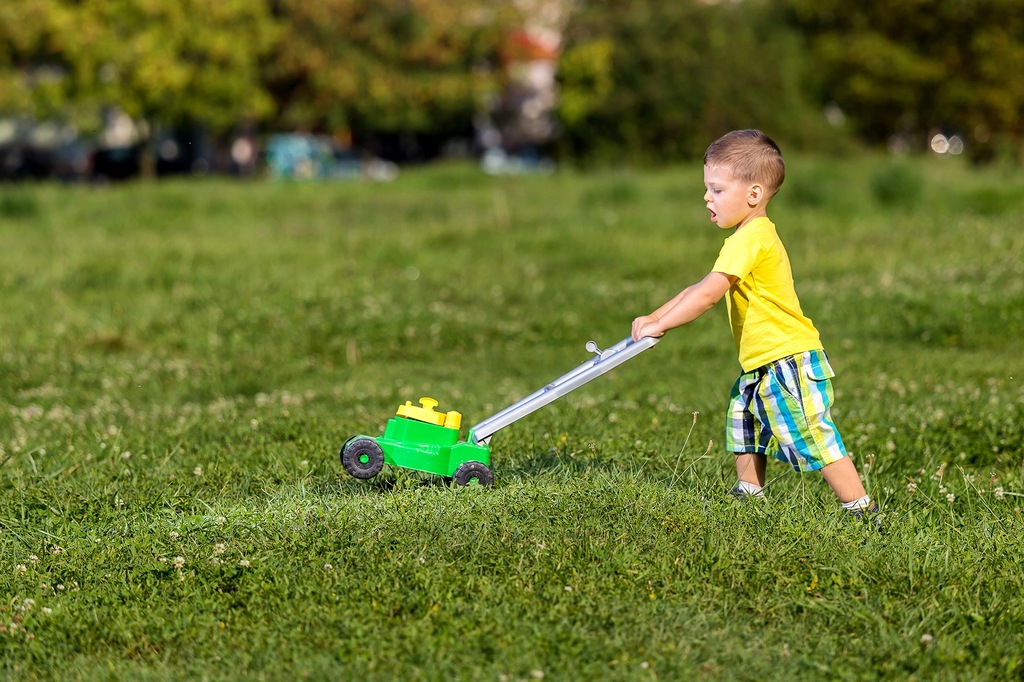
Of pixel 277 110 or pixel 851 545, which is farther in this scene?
pixel 277 110

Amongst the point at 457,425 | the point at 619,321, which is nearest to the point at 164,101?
the point at 619,321

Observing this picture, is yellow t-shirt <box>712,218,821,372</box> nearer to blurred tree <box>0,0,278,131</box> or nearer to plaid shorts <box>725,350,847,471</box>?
plaid shorts <box>725,350,847,471</box>

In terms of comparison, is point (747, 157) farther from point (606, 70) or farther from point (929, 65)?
point (929, 65)

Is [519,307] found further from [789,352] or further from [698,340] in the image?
[789,352]

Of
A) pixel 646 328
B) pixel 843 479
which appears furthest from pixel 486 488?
pixel 843 479

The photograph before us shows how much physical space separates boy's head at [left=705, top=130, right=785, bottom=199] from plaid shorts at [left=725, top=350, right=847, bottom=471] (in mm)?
775

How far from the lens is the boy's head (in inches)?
203

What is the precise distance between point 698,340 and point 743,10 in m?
38.3

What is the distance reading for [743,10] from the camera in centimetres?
4653

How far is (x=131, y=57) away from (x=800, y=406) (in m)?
29.8

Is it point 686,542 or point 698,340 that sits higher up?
point 686,542

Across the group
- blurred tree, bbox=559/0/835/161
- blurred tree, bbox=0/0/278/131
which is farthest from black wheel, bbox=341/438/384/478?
blurred tree, bbox=559/0/835/161

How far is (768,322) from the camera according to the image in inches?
210

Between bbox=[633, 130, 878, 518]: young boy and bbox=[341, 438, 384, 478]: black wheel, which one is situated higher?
bbox=[633, 130, 878, 518]: young boy
